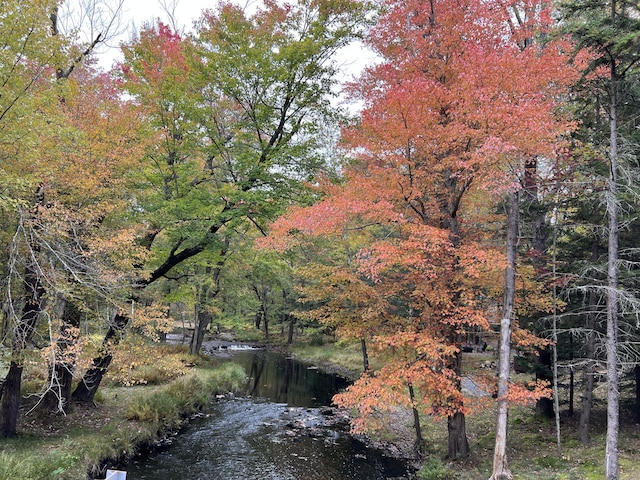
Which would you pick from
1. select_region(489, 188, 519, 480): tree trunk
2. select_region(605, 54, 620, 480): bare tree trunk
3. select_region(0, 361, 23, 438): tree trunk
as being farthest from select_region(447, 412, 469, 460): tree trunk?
select_region(0, 361, 23, 438): tree trunk

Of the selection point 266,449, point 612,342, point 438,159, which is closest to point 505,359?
point 612,342

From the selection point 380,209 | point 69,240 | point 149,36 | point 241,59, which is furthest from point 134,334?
point 149,36

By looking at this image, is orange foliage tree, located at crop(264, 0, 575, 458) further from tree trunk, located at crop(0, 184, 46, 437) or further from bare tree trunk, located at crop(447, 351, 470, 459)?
tree trunk, located at crop(0, 184, 46, 437)

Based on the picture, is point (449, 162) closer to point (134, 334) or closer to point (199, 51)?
point (199, 51)

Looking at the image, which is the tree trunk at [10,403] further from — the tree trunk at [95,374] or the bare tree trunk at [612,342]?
the bare tree trunk at [612,342]

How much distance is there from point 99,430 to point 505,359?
1202cm

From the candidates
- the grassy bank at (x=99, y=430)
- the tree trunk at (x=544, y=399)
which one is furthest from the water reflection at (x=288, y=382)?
the tree trunk at (x=544, y=399)

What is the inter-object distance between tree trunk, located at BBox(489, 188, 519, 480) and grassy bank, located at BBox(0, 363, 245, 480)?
32.7ft

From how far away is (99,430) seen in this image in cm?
1176

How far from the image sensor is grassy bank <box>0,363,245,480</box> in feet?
28.8

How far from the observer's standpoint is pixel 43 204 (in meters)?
9.33

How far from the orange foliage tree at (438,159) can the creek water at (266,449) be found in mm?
2994

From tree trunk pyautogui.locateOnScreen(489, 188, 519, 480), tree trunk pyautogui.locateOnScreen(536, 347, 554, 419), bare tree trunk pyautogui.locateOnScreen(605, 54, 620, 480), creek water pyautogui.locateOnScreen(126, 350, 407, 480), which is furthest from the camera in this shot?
tree trunk pyautogui.locateOnScreen(536, 347, 554, 419)

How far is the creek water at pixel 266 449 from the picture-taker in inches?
447
